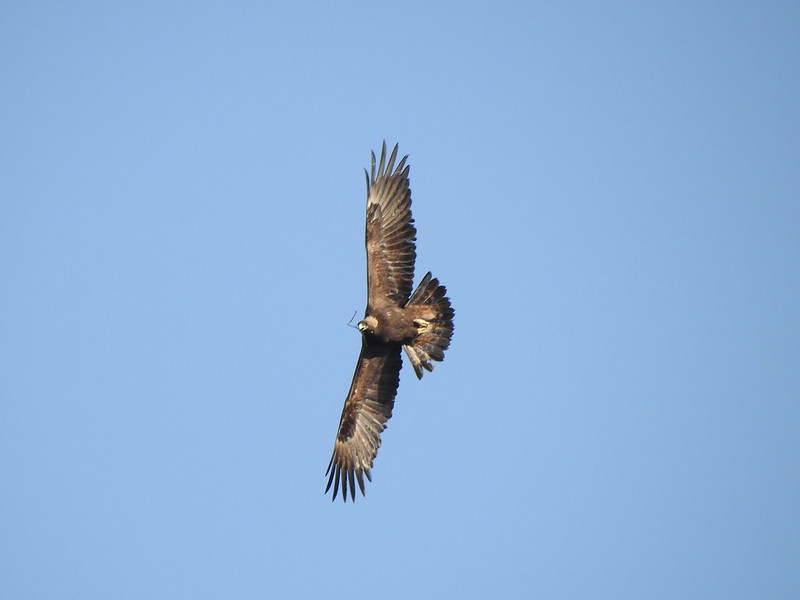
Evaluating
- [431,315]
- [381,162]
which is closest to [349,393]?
[431,315]

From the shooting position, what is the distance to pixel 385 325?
16266 mm

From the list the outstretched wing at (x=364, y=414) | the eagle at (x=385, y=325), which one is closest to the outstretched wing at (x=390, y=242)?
the eagle at (x=385, y=325)

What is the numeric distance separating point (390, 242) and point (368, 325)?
1.35 meters

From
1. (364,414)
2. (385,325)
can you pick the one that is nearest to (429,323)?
(385,325)

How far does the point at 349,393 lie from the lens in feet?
56.1

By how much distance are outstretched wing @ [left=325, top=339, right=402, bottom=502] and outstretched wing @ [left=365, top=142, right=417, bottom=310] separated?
0.91 meters

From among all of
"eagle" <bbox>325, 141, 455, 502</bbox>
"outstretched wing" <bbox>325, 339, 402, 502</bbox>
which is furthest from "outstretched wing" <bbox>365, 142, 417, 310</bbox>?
"outstretched wing" <bbox>325, 339, 402, 502</bbox>

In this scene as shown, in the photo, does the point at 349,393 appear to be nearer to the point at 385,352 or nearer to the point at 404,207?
the point at 385,352

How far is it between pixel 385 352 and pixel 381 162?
2.98m

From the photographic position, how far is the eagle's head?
634 inches

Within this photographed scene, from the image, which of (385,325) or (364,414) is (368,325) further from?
(364,414)

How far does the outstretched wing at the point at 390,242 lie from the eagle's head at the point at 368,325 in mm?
251

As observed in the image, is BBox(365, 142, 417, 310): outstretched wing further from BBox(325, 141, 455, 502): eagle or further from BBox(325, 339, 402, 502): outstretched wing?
BBox(325, 339, 402, 502): outstretched wing

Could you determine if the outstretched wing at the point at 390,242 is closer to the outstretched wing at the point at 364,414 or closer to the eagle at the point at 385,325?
the eagle at the point at 385,325
